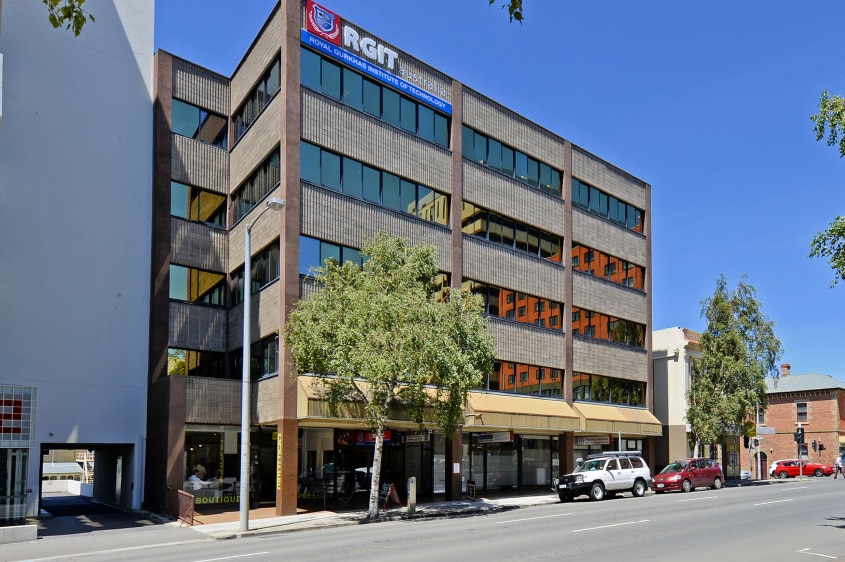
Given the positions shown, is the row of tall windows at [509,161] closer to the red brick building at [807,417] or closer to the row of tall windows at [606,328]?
the row of tall windows at [606,328]

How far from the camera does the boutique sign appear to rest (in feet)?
99.0

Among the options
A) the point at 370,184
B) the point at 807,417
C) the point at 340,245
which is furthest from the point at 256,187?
the point at 807,417

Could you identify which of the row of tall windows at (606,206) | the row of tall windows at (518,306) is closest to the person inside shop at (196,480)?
the row of tall windows at (518,306)

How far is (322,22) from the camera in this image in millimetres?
30422

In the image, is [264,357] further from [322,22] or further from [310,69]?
[322,22]

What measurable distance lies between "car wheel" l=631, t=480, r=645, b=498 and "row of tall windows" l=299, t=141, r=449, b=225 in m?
13.8

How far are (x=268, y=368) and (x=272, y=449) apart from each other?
4.04 meters

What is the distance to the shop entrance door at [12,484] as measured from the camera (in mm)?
22812

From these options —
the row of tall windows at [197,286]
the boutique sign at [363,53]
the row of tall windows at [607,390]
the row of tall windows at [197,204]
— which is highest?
the boutique sign at [363,53]

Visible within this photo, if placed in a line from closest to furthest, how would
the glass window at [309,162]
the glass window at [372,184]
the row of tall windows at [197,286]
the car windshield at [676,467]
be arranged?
the glass window at [309,162] < the glass window at [372,184] < the row of tall windows at [197,286] < the car windshield at [676,467]

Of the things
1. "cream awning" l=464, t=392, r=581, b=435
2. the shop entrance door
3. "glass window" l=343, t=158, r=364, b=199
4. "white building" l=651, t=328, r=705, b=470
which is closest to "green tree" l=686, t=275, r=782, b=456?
"white building" l=651, t=328, r=705, b=470

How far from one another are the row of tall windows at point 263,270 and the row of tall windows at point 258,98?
5898 millimetres

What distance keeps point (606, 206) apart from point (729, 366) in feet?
37.0

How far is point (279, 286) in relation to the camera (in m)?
28.5
